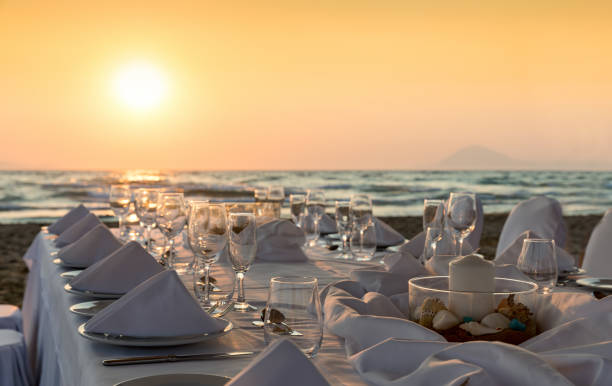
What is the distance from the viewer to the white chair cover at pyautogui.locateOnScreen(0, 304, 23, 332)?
300 centimetres

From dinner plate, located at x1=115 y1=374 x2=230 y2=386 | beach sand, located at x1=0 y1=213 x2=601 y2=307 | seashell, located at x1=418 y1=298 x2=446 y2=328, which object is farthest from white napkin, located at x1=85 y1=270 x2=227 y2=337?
beach sand, located at x1=0 y1=213 x2=601 y2=307

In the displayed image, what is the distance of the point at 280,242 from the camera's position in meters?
2.40

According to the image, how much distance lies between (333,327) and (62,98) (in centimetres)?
1702

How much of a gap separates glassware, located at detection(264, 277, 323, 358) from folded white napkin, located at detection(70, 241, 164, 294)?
2.25ft

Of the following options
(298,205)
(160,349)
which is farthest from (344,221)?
(160,349)

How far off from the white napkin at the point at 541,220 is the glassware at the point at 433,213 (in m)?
0.97

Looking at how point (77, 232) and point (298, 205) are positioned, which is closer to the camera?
point (77, 232)

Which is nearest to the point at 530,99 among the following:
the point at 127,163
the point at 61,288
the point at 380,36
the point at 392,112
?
the point at 392,112

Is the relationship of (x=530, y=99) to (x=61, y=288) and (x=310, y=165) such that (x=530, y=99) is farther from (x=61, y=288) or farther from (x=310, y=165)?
(x=61, y=288)

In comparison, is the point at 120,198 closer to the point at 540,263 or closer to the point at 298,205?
the point at 298,205

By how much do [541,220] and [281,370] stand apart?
264 cm

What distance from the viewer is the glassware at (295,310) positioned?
1024 millimetres

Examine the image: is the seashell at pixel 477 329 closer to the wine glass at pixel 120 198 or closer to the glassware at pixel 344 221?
the glassware at pixel 344 221

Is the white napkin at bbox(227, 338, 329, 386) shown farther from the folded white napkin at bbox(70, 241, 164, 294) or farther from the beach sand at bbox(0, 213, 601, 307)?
the beach sand at bbox(0, 213, 601, 307)
